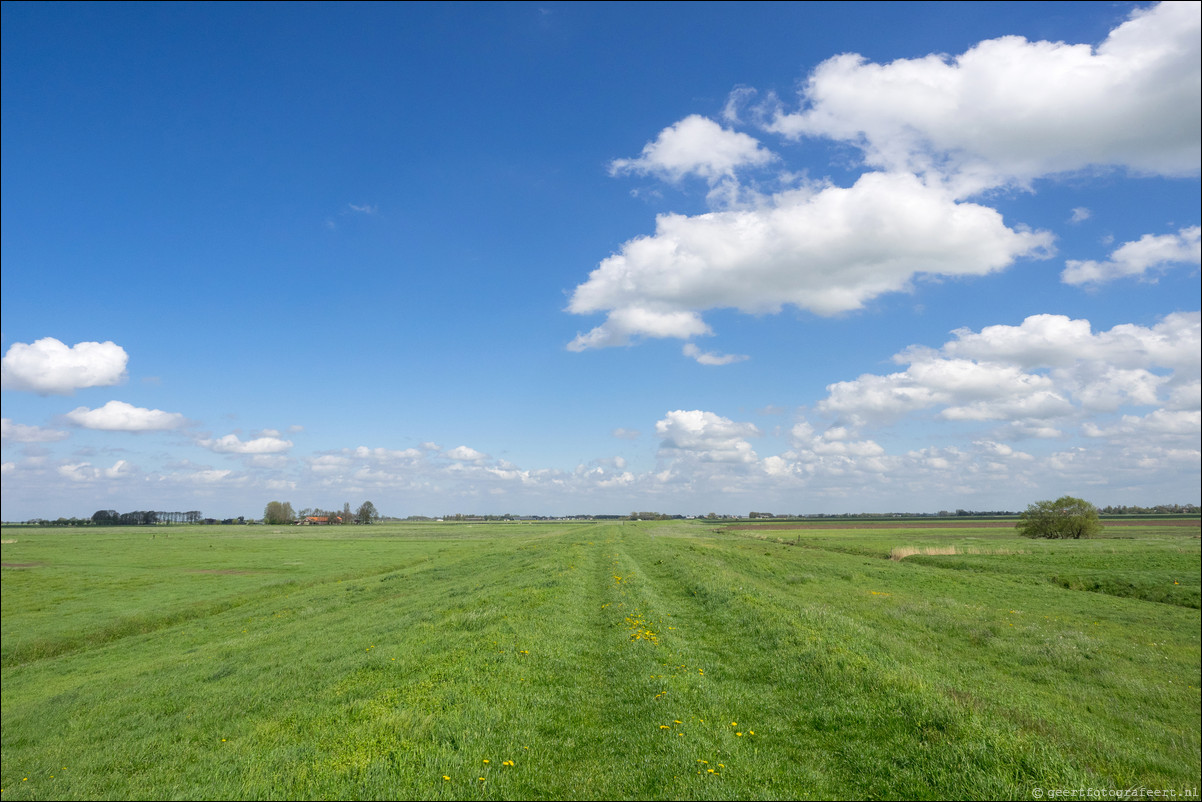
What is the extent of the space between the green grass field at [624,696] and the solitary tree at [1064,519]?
2096 inches

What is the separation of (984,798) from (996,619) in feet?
80.1

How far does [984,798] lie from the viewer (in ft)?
28.3

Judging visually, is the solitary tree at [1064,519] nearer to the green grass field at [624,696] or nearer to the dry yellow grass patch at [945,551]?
the dry yellow grass patch at [945,551]

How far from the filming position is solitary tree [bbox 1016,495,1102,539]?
262 feet

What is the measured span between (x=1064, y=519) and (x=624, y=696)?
9673 centimetres

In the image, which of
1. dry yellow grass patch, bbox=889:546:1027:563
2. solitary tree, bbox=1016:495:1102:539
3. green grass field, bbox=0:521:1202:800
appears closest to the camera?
green grass field, bbox=0:521:1202:800

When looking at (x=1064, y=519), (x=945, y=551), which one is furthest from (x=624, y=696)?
(x=1064, y=519)

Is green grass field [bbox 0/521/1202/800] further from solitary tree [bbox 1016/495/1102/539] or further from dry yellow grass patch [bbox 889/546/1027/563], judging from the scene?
solitary tree [bbox 1016/495/1102/539]

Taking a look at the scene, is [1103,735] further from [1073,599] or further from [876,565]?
[876,565]

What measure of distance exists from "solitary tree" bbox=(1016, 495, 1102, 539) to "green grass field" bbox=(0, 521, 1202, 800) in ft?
175

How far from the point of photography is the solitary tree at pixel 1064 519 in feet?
262

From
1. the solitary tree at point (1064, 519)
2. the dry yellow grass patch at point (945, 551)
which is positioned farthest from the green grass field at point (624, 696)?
the solitary tree at point (1064, 519)

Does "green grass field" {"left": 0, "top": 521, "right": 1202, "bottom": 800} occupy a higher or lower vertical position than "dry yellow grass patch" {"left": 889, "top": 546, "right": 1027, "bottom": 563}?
higher

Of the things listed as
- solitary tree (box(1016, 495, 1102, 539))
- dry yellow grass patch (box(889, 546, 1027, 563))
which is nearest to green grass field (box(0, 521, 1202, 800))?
dry yellow grass patch (box(889, 546, 1027, 563))
